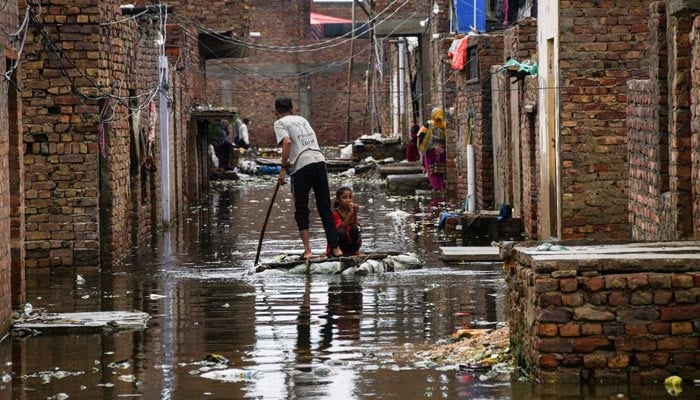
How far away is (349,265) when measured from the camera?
14977 mm

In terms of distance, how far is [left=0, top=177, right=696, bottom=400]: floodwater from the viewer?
8.60 meters

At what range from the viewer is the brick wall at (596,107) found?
16.6 metres

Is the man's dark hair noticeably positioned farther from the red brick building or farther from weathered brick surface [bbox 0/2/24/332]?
weathered brick surface [bbox 0/2/24/332]

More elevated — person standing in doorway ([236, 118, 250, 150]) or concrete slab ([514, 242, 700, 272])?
person standing in doorway ([236, 118, 250, 150])

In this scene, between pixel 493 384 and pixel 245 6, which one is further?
pixel 245 6

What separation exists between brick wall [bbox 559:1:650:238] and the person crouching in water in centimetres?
273

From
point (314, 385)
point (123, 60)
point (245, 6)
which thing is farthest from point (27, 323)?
point (245, 6)

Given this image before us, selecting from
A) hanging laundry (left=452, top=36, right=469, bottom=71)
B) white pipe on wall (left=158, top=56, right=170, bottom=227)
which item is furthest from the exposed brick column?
hanging laundry (left=452, top=36, right=469, bottom=71)

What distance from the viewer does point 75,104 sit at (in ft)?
54.4

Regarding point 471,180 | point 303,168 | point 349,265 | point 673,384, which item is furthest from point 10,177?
point 471,180

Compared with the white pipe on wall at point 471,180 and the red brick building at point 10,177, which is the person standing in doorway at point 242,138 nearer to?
the white pipe on wall at point 471,180

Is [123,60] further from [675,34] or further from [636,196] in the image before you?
[675,34]

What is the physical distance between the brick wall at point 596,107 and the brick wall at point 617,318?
855cm

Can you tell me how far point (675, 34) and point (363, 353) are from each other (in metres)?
3.56
